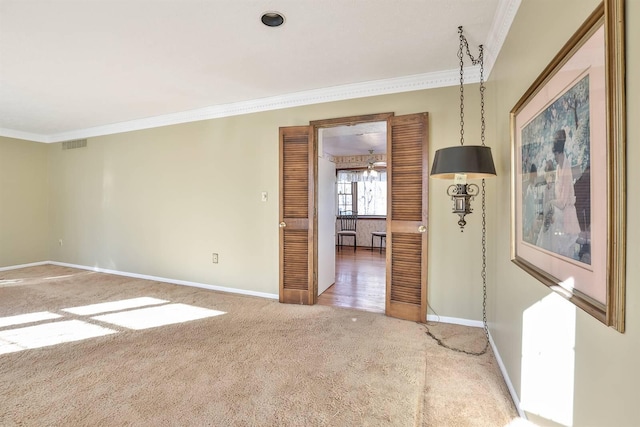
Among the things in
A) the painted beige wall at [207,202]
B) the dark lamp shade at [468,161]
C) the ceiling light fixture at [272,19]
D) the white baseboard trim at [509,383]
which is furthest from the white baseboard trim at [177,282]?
the ceiling light fixture at [272,19]

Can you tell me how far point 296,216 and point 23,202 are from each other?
17.4 ft

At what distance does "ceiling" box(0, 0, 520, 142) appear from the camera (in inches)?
83.0

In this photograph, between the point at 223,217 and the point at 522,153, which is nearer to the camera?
the point at 522,153

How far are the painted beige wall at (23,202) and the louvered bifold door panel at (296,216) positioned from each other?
5097mm

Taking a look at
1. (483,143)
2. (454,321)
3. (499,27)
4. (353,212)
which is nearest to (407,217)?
(483,143)

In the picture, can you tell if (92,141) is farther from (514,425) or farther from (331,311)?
(514,425)

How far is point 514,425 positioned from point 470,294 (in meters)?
1.48

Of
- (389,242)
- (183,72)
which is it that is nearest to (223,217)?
(183,72)

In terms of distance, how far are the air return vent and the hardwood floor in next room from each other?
4830mm

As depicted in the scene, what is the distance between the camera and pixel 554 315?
51.6 inches

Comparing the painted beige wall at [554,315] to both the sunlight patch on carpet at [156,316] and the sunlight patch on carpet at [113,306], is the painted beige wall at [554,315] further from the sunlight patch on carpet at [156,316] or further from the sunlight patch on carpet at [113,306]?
the sunlight patch on carpet at [113,306]

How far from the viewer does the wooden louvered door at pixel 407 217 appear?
10.3ft

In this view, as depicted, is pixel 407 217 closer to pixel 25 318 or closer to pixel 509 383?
pixel 509 383

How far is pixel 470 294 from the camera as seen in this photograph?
3.06m
